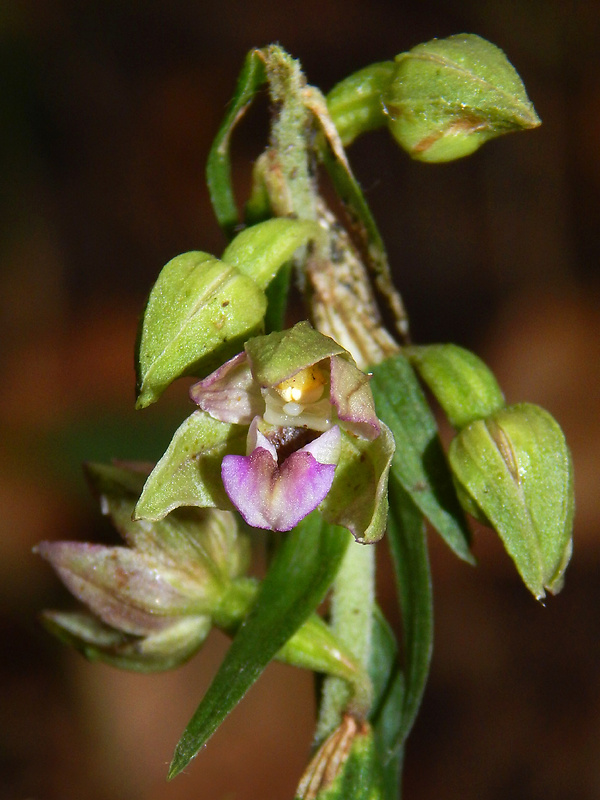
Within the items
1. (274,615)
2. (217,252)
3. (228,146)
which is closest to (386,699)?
(274,615)

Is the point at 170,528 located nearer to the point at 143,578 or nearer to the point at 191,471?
the point at 143,578

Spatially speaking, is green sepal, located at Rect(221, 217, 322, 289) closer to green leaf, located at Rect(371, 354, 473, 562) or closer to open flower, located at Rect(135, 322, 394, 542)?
open flower, located at Rect(135, 322, 394, 542)

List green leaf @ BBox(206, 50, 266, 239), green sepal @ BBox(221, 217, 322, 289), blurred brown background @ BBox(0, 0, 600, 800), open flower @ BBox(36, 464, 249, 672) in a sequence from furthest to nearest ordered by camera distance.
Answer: blurred brown background @ BBox(0, 0, 600, 800) < open flower @ BBox(36, 464, 249, 672) < green leaf @ BBox(206, 50, 266, 239) < green sepal @ BBox(221, 217, 322, 289)

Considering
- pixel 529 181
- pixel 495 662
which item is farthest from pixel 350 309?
pixel 529 181

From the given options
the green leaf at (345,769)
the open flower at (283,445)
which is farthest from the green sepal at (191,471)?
the green leaf at (345,769)

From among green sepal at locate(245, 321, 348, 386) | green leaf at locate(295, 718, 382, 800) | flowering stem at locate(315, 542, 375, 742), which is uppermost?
green sepal at locate(245, 321, 348, 386)

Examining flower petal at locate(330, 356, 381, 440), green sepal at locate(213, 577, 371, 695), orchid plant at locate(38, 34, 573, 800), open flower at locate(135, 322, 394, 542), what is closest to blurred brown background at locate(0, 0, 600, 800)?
orchid plant at locate(38, 34, 573, 800)
